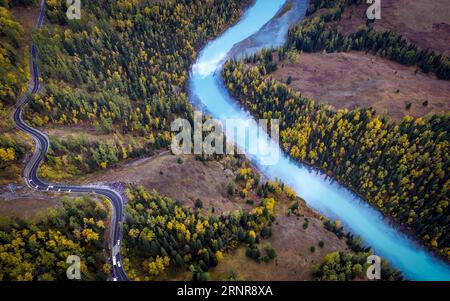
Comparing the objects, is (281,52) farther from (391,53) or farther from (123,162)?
(123,162)

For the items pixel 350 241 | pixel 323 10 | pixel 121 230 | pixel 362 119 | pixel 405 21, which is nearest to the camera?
pixel 121 230

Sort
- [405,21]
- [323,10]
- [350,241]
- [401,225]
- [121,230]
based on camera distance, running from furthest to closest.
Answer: [323,10] < [405,21] < [401,225] < [350,241] < [121,230]

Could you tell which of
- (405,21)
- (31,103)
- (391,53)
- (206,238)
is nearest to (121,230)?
(206,238)

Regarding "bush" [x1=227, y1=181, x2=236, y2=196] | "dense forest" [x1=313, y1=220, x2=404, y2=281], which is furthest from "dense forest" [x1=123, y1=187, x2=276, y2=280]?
"dense forest" [x1=313, y1=220, x2=404, y2=281]

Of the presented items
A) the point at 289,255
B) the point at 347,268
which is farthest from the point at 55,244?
the point at 347,268

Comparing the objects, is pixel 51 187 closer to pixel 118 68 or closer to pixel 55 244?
pixel 55 244

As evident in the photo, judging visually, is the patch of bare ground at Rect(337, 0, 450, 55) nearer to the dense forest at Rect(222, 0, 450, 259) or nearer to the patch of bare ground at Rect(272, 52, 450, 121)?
the dense forest at Rect(222, 0, 450, 259)
